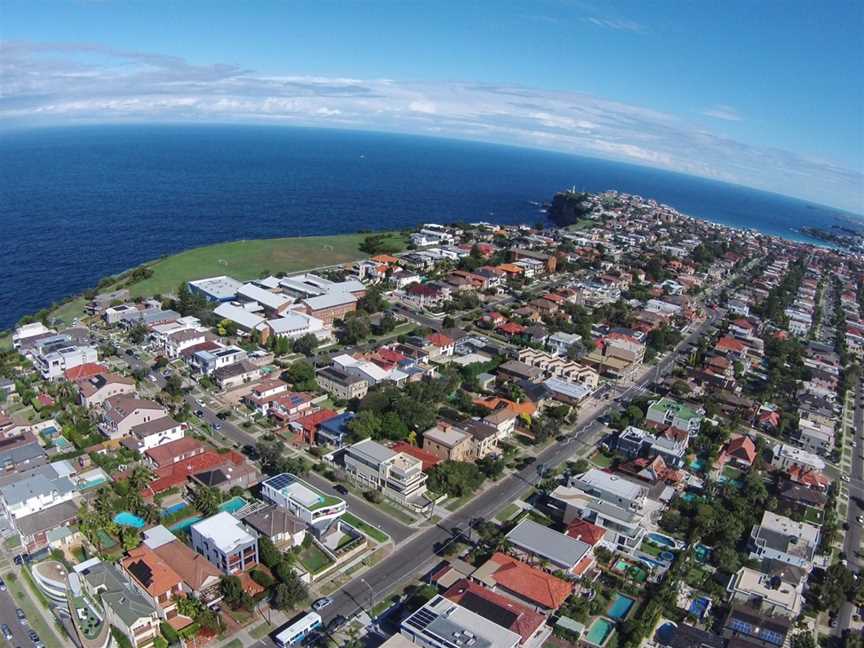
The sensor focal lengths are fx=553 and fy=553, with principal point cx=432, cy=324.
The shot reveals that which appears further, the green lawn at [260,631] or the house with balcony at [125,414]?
the house with balcony at [125,414]

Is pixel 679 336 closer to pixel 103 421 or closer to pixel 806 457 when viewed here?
pixel 806 457

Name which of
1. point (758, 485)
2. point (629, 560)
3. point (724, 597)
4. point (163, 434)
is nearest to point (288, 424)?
point (163, 434)

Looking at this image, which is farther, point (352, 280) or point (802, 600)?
point (352, 280)

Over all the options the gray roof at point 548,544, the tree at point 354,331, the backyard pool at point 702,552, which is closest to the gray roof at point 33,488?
the gray roof at point 548,544

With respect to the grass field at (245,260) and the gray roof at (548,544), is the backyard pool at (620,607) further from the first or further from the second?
the grass field at (245,260)

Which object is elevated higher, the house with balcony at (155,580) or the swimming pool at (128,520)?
the house with balcony at (155,580)

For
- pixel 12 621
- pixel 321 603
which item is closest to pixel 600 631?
pixel 321 603

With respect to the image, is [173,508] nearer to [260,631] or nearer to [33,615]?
[33,615]
